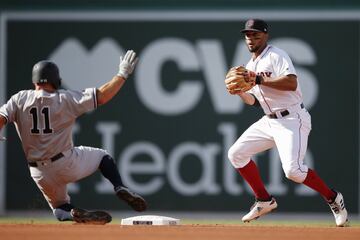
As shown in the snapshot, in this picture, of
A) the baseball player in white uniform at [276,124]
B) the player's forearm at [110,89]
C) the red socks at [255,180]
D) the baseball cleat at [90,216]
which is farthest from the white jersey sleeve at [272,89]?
the baseball cleat at [90,216]

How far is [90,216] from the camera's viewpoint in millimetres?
7527

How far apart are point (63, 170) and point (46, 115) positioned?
457 mm

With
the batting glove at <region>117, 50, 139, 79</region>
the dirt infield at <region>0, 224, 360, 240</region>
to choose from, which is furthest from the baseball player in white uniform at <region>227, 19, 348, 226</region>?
the batting glove at <region>117, 50, 139, 79</region>

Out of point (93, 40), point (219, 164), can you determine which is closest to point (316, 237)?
point (219, 164)

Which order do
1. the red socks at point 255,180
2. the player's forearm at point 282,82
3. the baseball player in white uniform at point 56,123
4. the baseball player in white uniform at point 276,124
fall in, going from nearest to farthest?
the baseball player in white uniform at point 56,123 < the player's forearm at point 282,82 < the baseball player in white uniform at point 276,124 < the red socks at point 255,180

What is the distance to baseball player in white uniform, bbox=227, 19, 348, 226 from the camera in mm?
7906

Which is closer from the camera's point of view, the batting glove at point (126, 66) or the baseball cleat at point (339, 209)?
the batting glove at point (126, 66)

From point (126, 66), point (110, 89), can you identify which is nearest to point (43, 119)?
point (110, 89)

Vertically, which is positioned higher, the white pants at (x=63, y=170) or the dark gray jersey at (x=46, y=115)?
the dark gray jersey at (x=46, y=115)

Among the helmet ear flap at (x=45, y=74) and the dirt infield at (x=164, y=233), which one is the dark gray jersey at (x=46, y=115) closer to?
the helmet ear flap at (x=45, y=74)

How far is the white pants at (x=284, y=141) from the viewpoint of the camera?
7.93 meters

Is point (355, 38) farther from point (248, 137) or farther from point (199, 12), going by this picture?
point (248, 137)

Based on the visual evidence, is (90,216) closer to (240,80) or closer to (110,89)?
(110,89)

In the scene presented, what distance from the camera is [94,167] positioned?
777cm
